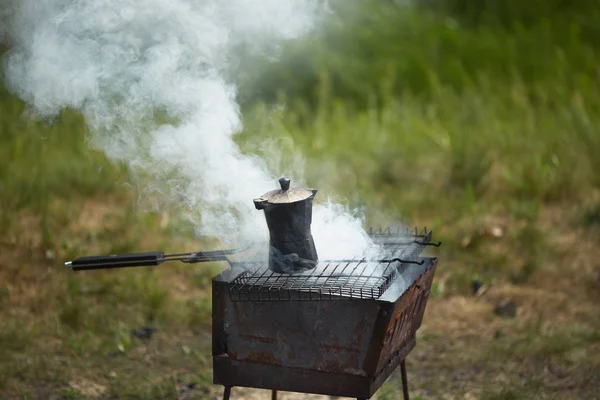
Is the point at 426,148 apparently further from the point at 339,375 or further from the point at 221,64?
the point at 339,375

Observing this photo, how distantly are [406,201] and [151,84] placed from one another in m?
3.53

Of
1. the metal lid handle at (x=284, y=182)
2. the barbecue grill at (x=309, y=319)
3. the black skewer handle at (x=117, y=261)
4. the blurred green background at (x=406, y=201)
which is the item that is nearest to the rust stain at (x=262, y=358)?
the barbecue grill at (x=309, y=319)

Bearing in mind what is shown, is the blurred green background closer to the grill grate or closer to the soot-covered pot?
the grill grate

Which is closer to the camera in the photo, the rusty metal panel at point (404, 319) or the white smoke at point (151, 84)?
the rusty metal panel at point (404, 319)

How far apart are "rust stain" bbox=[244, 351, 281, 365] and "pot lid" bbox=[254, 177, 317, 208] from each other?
69cm

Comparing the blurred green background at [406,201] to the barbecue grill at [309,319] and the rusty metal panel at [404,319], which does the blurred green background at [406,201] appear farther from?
the barbecue grill at [309,319]

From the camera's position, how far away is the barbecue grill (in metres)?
3.15

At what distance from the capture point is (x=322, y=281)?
3266 millimetres

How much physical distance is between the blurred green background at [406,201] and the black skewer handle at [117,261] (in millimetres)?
1643

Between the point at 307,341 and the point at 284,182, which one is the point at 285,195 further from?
the point at 307,341

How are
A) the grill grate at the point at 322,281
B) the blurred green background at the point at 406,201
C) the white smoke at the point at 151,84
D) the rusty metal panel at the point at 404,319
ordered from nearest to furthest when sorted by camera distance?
the grill grate at the point at 322,281
the rusty metal panel at the point at 404,319
the white smoke at the point at 151,84
the blurred green background at the point at 406,201

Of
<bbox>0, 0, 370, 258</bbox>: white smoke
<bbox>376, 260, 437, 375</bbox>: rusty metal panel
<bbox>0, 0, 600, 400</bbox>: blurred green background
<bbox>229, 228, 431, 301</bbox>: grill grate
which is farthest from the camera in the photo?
<bbox>0, 0, 600, 400</bbox>: blurred green background

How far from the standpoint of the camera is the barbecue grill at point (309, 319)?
315cm

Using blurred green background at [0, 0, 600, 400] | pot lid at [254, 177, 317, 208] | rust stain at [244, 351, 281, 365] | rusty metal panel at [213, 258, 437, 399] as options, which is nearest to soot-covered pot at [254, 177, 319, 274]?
pot lid at [254, 177, 317, 208]
